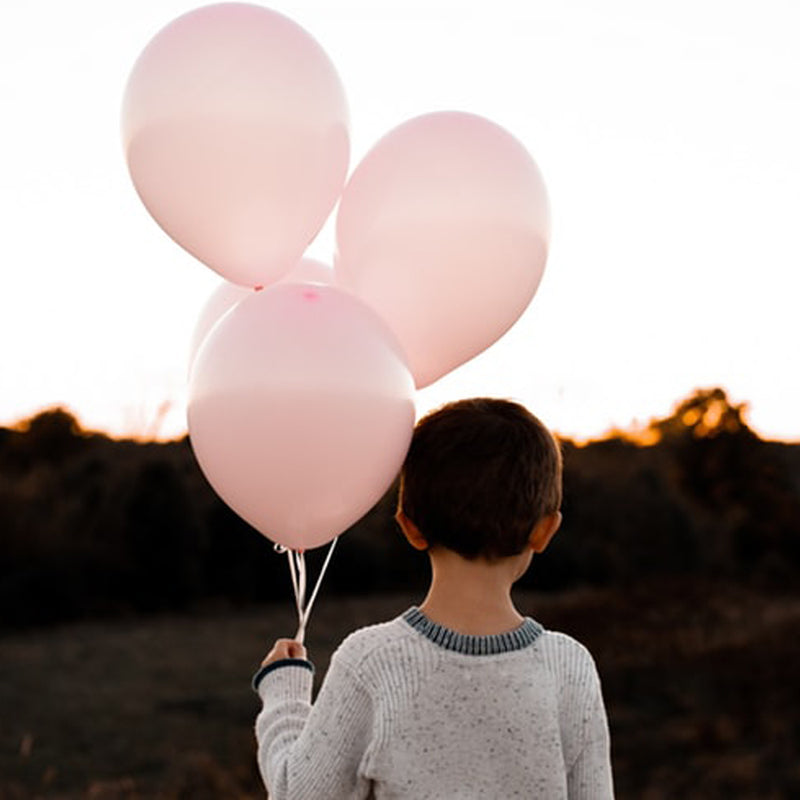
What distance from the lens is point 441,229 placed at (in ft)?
6.29

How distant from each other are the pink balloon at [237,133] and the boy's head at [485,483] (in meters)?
0.56

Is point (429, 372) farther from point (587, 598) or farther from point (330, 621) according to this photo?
point (587, 598)

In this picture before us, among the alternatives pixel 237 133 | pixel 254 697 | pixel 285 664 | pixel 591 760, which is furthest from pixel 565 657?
pixel 254 697

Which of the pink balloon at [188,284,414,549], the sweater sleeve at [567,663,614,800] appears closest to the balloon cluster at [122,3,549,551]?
the pink balloon at [188,284,414,549]

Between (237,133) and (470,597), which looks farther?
(237,133)

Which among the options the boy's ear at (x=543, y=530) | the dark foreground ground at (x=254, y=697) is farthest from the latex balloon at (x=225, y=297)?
the dark foreground ground at (x=254, y=697)

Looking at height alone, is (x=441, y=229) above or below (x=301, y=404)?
above

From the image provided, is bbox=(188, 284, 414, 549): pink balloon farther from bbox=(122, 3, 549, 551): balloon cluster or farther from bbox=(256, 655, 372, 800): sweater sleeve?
bbox=(256, 655, 372, 800): sweater sleeve

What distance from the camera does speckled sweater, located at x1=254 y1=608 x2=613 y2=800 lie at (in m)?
1.43

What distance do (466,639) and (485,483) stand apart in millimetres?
208

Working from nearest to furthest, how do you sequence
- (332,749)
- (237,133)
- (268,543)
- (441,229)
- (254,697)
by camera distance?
(332,749) < (237,133) < (441,229) < (254,697) < (268,543)

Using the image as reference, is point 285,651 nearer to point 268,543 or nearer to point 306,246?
point 306,246

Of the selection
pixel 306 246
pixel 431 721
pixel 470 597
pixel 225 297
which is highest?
pixel 306 246

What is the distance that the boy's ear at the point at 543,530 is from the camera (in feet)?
4.86
